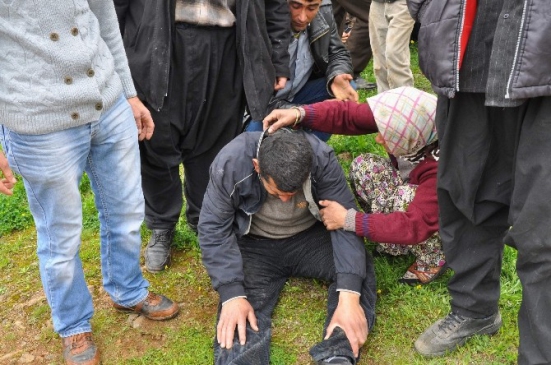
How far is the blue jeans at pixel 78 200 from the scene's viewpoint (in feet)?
7.98

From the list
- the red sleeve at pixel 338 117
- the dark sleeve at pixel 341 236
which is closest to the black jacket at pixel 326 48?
the red sleeve at pixel 338 117

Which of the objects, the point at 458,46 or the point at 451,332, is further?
the point at 451,332

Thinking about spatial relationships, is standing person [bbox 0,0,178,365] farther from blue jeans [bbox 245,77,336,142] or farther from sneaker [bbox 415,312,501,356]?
sneaker [bbox 415,312,501,356]

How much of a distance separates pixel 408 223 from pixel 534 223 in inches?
42.3

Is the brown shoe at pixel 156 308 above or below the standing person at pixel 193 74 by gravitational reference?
below

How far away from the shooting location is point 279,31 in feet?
11.4

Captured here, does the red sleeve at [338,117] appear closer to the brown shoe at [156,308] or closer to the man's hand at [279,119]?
the man's hand at [279,119]

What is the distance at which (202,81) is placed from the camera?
3307 mm

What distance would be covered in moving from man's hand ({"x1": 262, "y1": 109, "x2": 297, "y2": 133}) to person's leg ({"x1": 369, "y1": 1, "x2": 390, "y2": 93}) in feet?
7.80

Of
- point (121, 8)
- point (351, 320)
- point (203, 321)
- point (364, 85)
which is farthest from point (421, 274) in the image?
point (364, 85)

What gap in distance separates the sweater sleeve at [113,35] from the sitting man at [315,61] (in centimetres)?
107

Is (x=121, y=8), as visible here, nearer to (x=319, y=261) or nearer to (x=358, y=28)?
(x=319, y=261)

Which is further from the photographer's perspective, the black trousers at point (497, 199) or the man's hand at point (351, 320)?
the man's hand at point (351, 320)

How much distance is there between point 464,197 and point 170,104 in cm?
165
